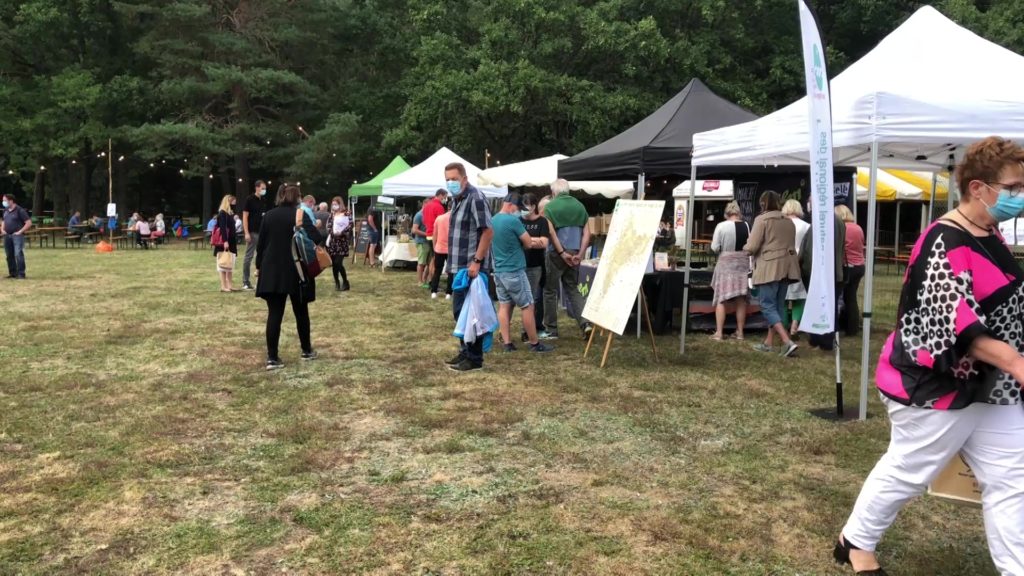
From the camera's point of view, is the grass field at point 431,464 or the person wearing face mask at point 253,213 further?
the person wearing face mask at point 253,213

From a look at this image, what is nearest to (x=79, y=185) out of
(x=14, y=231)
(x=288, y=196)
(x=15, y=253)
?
(x=15, y=253)

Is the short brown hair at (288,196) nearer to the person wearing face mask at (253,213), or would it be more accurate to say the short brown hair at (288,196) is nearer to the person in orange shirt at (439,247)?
the person in orange shirt at (439,247)

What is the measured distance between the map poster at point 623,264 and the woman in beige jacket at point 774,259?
4.07ft

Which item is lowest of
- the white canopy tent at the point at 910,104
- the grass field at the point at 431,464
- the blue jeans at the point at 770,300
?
the grass field at the point at 431,464

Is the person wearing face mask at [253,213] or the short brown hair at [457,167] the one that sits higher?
the short brown hair at [457,167]

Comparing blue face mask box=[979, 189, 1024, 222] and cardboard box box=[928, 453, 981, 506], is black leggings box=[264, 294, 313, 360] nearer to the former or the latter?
cardboard box box=[928, 453, 981, 506]

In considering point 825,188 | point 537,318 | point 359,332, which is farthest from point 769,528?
point 359,332

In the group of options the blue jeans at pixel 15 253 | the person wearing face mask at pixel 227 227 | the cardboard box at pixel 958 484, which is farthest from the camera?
the blue jeans at pixel 15 253

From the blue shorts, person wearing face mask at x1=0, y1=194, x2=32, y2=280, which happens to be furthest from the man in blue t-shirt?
person wearing face mask at x1=0, y1=194, x2=32, y2=280

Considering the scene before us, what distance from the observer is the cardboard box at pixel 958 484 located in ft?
8.61

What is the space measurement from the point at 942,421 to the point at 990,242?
61cm

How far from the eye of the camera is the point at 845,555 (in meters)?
2.88

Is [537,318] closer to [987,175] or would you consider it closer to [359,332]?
[359,332]

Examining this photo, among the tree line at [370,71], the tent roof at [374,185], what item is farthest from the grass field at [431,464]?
the tree line at [370,71]
